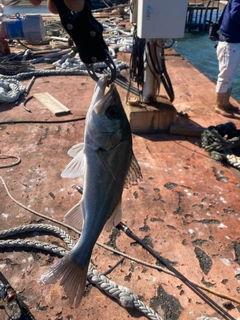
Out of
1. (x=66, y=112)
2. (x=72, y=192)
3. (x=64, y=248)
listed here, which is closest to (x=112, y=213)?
(x=64, y=248)

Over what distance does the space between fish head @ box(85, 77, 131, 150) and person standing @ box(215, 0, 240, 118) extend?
491cm

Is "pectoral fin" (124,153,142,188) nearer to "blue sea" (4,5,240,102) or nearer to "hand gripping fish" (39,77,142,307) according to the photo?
"hand gripping fish" (39,77,142,307)

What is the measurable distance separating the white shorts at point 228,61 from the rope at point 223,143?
1.39 metres

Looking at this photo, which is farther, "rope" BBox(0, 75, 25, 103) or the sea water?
the sea water

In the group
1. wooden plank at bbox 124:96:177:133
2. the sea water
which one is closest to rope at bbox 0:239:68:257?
wooden plank at bbox 124:96:177:133

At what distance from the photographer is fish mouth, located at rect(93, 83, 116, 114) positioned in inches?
85.3

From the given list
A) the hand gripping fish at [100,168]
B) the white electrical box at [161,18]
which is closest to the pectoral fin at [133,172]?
the hand gripping fish at [100,168]

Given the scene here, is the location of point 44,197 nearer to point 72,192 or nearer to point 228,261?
point 72,192

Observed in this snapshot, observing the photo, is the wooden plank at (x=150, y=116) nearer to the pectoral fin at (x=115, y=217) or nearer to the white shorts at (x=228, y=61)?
the white shorts at (x=228, y=61)

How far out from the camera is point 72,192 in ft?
14.2

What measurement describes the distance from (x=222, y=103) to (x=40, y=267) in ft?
17.5

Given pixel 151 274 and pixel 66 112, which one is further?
pixel 66 112

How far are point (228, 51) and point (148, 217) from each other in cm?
422

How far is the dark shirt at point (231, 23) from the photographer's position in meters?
5.85
